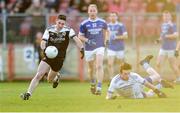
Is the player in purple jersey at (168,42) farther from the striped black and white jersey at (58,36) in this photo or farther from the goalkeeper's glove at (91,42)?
the striped black and white jersey at (58,36)

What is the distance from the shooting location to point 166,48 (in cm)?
2625

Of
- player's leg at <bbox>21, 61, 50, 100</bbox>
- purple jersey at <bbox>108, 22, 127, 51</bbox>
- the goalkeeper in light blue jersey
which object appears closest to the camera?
the goalkeeper in light blue jersey

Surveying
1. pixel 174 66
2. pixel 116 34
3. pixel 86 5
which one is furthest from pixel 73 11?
pixel 174 66

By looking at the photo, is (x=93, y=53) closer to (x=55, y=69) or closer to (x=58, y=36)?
(x=55, y=69)

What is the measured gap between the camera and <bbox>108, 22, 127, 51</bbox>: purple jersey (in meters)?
26.6

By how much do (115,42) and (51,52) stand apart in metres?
8.60

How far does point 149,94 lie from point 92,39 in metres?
3.63

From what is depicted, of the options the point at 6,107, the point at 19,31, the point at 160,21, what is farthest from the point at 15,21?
the point at 6,107

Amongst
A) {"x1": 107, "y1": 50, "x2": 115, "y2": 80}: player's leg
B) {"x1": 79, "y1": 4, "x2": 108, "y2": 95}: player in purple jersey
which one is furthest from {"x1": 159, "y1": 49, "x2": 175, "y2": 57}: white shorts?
{"x1": 79, "y1": 4, "x2": 108, "y2": 95}: player in purple jersey

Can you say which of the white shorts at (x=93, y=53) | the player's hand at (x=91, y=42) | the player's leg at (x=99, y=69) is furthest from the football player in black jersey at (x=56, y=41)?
the player's hand at (x=91, y=42)

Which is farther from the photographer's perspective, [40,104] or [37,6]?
[37,6]

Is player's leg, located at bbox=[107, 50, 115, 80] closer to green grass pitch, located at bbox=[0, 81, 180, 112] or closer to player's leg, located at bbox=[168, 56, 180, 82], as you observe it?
player's leg, located at bbox=[168, 56, 180, 82]

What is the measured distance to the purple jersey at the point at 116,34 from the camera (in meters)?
26.6

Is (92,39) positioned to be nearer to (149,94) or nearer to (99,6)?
(149,94)
